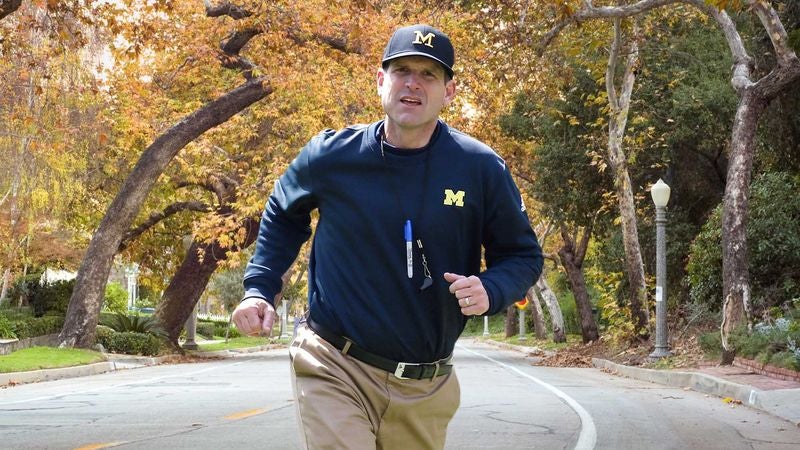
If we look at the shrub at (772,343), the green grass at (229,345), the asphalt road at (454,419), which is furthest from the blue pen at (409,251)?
the green grass at (229,345)

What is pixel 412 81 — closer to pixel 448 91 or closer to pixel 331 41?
pixel 448 91

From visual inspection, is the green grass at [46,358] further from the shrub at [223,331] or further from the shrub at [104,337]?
the shrub at [223,331]

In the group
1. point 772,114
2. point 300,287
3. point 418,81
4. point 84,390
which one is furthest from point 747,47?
point 300,287

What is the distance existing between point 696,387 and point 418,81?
15.2m

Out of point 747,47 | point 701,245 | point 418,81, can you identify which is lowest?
point 418,81

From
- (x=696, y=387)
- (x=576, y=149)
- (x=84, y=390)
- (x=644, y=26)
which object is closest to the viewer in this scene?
Result: (x=84, y=390)

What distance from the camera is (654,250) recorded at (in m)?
31.7

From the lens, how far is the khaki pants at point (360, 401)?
3.96 metres

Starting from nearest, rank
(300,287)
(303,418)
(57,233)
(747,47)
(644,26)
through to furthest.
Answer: (303,418) < (747,47) < (644,26) < (57,233) < (300,287)

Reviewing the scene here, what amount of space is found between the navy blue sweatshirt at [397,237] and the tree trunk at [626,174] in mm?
22149

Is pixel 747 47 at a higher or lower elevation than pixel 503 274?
higher

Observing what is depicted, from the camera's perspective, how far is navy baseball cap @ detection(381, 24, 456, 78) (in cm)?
413

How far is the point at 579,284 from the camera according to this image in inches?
1559

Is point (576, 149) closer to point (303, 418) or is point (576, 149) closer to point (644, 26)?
point (644, 26)
